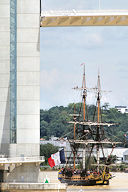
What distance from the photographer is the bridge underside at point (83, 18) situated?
183 feet

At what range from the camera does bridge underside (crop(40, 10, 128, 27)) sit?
5588 centimetres

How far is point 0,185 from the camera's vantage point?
53.2 metres

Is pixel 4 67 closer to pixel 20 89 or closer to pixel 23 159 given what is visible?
pixel 20 89

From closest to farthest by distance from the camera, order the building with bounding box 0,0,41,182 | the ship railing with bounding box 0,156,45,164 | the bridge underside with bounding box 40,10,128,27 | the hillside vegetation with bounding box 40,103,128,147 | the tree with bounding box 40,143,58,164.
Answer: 1. the ship railing with bounding box 0,156,45,164
2. the building with bounding box 0,0,41,182
3. the bridge underside with bounding box 40,10,128,27
4. the tree with bounding box 40,143,58,164
5. the hillside vegetation with bounding box 40,103,128,147

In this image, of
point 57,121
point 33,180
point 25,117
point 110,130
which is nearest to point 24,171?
point 33,180

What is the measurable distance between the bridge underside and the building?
2.20 metres

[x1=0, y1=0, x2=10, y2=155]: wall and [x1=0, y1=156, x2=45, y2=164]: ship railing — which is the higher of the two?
[x1=0, y1=0, x2=10, y2=155]: wall

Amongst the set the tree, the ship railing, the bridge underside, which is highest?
the bridge underside

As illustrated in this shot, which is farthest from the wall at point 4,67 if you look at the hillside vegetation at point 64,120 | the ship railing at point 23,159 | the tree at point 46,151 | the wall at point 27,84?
the hillside vegetation at point 64,120

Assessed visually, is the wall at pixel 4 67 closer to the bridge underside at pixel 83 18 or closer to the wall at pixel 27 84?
the wall at pixel 27 84

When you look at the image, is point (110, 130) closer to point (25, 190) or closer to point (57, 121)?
point (57, 121)

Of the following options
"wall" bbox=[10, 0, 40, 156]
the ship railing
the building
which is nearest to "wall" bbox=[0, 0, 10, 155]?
the building

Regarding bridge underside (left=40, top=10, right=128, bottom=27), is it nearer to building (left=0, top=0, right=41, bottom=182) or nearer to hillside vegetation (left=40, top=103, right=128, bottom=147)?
building (left=0, top=0, right=41, bottom=182)

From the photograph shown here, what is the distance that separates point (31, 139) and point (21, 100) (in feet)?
11.7
